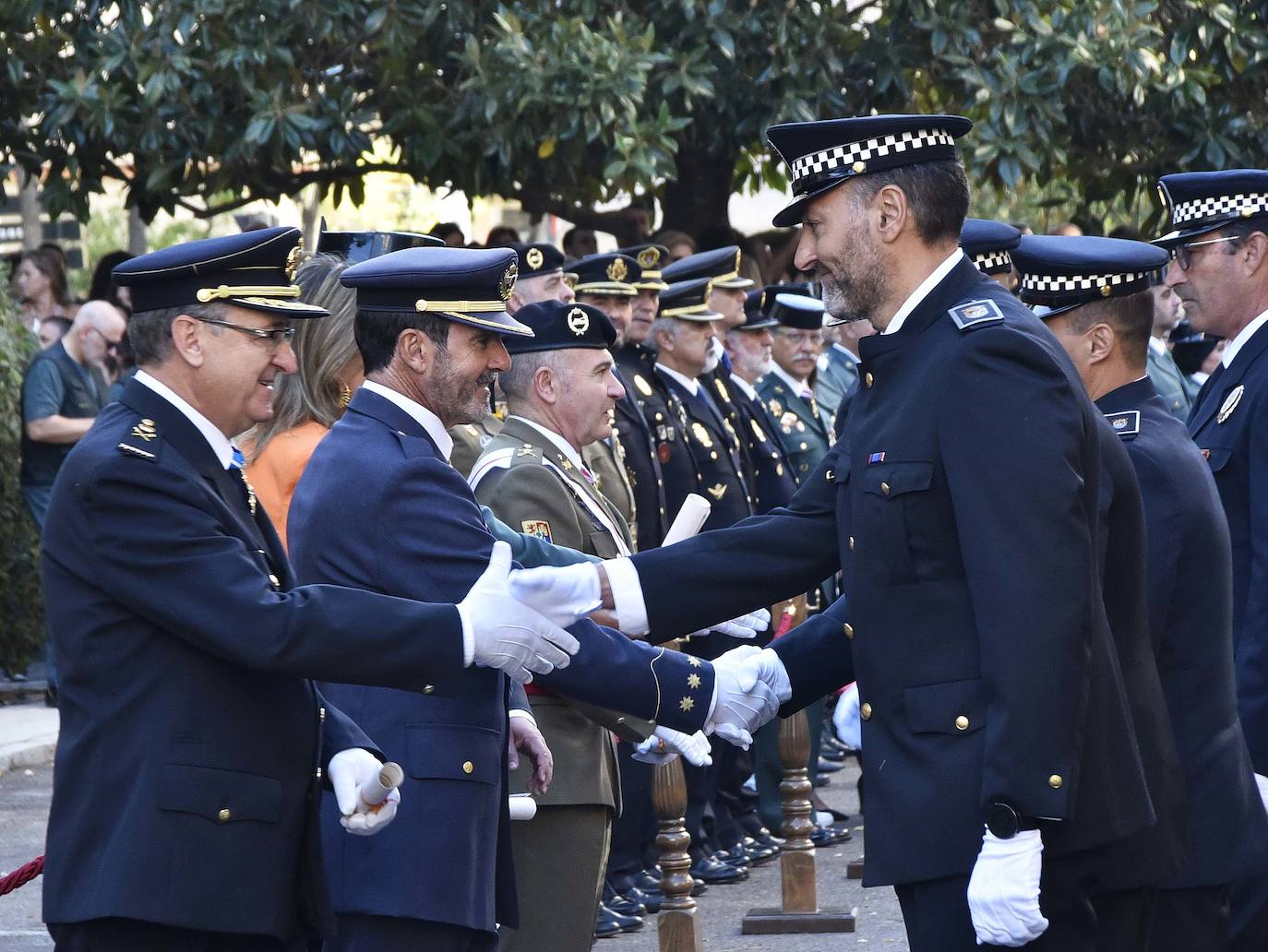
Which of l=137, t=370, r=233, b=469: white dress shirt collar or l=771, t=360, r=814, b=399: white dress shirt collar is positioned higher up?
l=771, t=360, r=814, b=399: white dress shirt collar

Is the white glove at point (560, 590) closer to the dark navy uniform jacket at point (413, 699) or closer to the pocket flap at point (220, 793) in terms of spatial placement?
the dark navy uniform jacket at point (413, 699)

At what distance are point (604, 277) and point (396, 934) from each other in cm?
471

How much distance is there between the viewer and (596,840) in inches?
186

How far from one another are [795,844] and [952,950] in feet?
11.2

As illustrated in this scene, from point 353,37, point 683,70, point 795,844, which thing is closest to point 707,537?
point 795,844

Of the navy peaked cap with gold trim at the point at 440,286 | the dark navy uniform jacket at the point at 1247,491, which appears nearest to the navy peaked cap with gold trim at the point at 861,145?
the navy peaked cap with gold trim at the point at 440,286

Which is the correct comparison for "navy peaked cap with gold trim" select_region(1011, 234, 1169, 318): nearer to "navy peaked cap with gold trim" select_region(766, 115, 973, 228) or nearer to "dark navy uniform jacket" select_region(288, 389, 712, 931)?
"navy peaked cap with gold trim" select_region(766, 115, 973, 228)

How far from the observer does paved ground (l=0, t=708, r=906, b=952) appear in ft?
21.4

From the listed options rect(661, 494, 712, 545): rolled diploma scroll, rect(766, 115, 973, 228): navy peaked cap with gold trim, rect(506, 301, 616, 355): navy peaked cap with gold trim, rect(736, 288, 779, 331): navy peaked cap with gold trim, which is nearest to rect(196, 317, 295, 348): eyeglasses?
rect(766, 115, 973, 228): navy peaked cap with gold trim

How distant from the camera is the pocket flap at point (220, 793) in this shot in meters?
3.25

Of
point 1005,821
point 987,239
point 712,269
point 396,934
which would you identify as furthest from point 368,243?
point 712,269

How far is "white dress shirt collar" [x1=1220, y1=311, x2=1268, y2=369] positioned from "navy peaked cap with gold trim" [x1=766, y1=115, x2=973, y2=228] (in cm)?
157

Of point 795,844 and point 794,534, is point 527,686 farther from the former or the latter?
point 795,844

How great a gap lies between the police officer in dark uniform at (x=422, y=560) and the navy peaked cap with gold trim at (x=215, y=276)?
1.09ft
